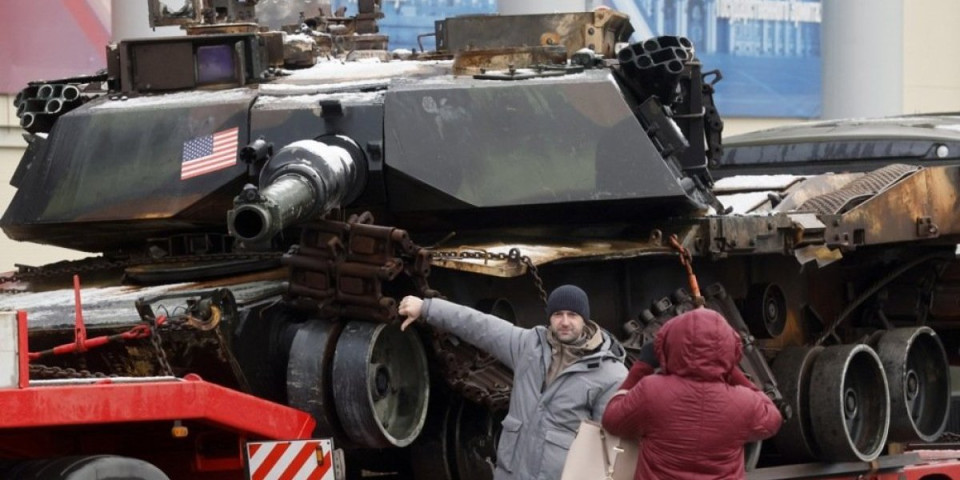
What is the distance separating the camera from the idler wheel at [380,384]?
409 inches

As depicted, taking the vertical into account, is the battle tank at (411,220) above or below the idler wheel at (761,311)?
above

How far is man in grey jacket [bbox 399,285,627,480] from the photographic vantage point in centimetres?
950

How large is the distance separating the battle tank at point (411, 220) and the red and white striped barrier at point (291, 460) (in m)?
0.37

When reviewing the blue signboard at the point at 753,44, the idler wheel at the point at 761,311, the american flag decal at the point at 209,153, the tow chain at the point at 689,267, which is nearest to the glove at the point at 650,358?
the tow chain at the point at 689,267

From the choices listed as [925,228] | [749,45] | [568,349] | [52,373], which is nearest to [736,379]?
[568,349]

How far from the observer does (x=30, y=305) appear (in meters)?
11.1

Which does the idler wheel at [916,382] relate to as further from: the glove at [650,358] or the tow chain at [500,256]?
the glove at [650,358]

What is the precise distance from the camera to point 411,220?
11.9 meters

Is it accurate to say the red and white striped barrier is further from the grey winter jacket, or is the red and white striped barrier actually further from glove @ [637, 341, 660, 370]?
glove @ [637, 341, 660, 370]

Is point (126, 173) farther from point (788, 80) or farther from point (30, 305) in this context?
point (788, 80)

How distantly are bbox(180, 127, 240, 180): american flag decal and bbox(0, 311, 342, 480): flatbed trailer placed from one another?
1819 millimetres

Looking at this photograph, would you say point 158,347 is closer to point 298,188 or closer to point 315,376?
point 315,376

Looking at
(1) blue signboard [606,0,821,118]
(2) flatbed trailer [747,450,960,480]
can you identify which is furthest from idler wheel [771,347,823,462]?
(1) blue signboard [606,0,821,118]

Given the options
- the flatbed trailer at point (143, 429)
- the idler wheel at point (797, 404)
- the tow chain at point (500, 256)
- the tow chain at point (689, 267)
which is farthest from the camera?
the idler wheel at point (797, 404)
